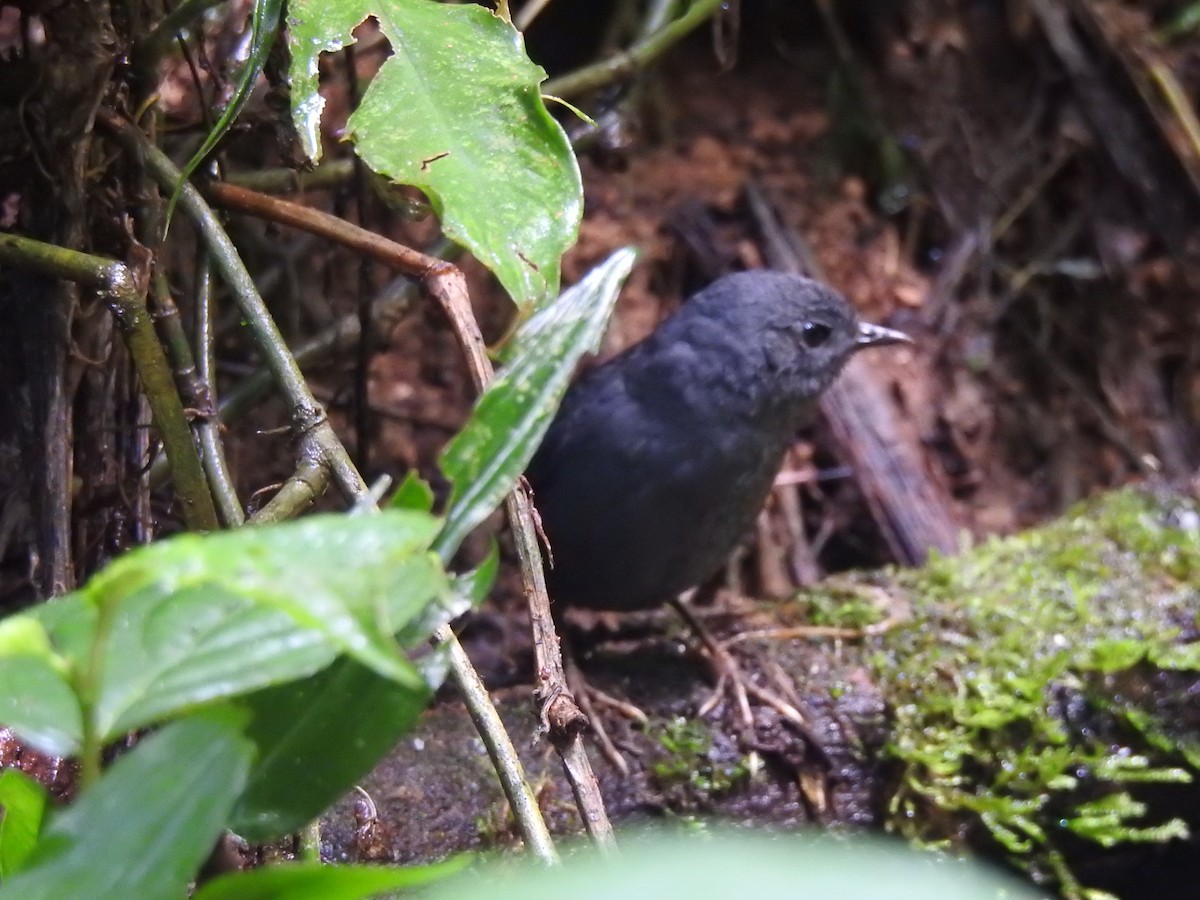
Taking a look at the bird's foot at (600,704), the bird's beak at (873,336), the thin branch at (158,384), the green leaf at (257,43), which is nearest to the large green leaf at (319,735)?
the thin branch at (158,384)

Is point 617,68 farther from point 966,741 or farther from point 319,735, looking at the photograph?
point 319,735

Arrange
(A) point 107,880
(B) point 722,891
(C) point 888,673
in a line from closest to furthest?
(B) point 722,891, (A) point 107,880, (C) point 888,673

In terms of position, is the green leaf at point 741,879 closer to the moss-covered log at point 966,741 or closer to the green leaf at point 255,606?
the green leaf at point 255,606

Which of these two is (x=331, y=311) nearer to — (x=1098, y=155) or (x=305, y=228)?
(x=305, y=228)

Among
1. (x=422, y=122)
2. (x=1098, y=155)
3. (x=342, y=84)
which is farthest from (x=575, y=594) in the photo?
(x=1098, y=155)

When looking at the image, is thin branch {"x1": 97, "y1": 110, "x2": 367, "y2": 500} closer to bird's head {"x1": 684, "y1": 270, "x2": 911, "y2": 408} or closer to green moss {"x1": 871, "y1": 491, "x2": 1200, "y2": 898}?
bird's head {"x1": 684, "y1": 270, "x2": 911, "y2": 408}

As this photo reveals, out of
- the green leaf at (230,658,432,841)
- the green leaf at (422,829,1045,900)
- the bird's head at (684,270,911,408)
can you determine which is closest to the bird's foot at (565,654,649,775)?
the bird's head at (684,270,911,408)

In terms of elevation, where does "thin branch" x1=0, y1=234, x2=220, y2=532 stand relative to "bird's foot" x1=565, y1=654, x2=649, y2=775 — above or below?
above
